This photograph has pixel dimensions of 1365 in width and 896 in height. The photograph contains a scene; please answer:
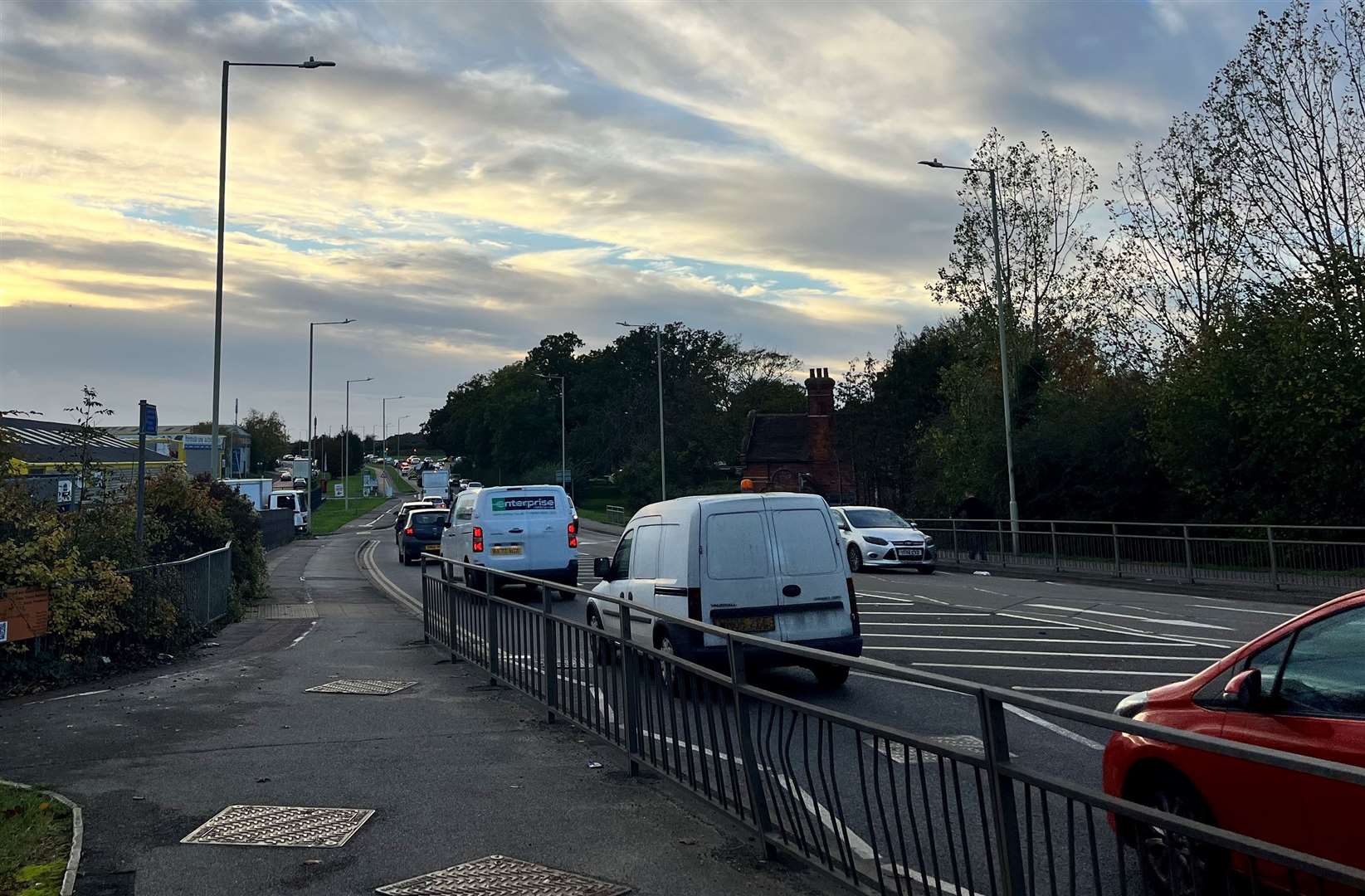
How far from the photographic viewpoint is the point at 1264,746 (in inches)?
186

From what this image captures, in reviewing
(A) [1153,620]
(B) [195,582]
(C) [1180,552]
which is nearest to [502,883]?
(B) [195,582]

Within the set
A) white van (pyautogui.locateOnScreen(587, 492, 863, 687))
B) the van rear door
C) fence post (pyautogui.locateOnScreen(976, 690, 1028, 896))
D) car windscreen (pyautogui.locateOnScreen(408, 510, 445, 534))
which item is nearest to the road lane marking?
white van (pyautogui.locateOnScreen(587, 492, 863, 687))

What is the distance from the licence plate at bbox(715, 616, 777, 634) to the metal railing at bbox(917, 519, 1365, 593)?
510 inches

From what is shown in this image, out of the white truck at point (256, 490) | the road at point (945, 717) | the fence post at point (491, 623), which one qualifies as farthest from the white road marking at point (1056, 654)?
the white truck at point (256, 490)

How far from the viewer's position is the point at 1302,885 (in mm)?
3150

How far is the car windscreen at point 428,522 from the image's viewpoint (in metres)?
36.7

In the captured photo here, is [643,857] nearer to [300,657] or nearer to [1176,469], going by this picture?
[300,657]

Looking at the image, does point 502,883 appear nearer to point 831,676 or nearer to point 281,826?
point 281,826

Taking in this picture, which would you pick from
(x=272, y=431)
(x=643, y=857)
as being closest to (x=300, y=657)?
(x=643, y=857)

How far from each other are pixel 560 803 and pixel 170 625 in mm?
8984

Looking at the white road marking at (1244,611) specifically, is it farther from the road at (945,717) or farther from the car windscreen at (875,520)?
the car windscreen at (875,520)

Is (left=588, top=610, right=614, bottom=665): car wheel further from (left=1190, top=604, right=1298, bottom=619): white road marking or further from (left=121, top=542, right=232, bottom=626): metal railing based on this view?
(left=1190, top=604, right=1298, bottom=619): white road marking

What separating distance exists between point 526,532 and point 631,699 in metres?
16.5

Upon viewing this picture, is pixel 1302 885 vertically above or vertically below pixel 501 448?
below
